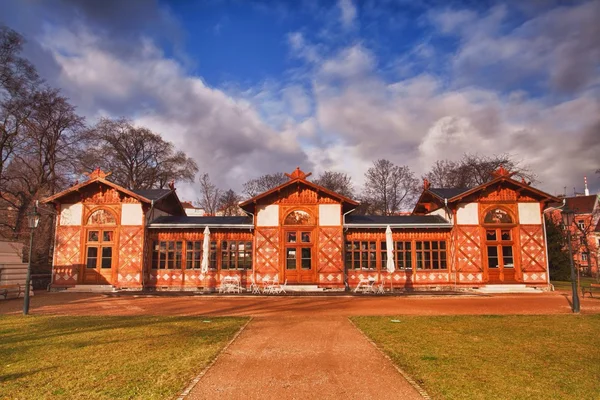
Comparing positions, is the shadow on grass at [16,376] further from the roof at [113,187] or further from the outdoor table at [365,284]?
the outdoor table at [365,284]

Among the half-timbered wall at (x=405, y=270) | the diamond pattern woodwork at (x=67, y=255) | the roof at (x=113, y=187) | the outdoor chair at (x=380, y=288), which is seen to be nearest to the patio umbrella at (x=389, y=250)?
the outdoor chair at (x=380, y=288)

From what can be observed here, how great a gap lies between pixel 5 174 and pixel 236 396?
90.8 ft

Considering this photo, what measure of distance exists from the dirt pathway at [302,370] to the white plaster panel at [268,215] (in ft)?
41.2

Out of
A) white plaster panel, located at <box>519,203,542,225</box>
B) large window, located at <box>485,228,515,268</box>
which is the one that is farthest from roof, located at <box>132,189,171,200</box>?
white plaster panel, located at <box>519,203,542,225</box>

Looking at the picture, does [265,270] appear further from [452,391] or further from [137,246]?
[452,391]

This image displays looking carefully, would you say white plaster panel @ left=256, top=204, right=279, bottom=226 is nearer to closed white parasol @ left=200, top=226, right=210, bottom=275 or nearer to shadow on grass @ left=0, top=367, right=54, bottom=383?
closed white parasol @ left=200, top=226, right=210, bottom=275

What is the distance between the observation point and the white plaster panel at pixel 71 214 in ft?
74.3

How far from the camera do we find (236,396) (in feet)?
18.6

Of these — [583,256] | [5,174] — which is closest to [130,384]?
[5,174]

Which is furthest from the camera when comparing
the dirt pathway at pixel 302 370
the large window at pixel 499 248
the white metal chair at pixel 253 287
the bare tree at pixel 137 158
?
the bare tree at pixel 137 158

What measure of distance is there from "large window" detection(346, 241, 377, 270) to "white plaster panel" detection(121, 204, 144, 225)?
1197cm

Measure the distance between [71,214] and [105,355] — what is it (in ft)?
58.5

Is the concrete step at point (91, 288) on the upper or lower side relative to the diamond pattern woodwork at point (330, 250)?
lower

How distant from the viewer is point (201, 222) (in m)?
23.7
